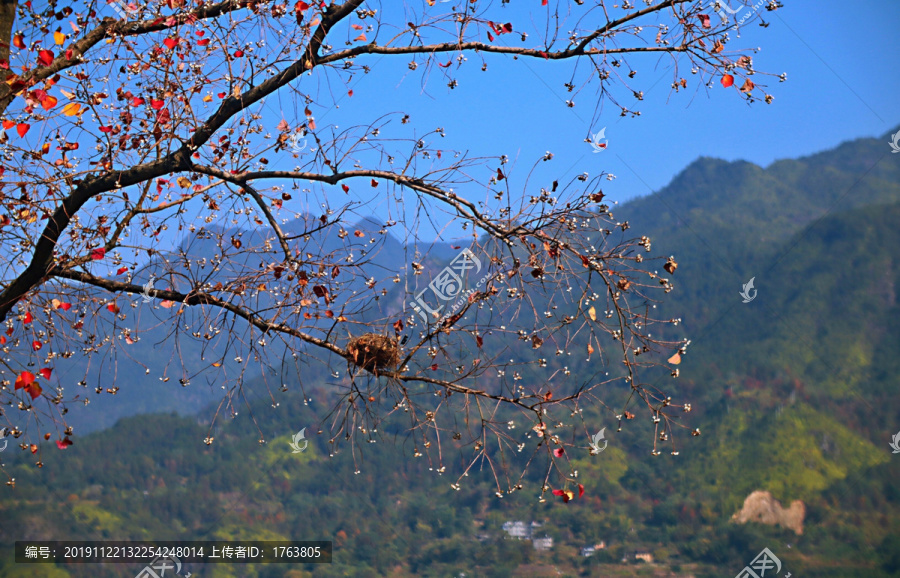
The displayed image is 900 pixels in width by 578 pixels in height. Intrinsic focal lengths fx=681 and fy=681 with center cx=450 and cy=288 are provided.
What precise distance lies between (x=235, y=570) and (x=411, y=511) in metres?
21.9

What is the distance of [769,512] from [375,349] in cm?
6501

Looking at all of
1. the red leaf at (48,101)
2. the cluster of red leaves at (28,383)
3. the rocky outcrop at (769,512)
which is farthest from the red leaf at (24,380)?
the rocky outcrop at (769,512)

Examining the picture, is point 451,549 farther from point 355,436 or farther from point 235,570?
point 355,436

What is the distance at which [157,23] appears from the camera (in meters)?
4.85

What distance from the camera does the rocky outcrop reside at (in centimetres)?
5788

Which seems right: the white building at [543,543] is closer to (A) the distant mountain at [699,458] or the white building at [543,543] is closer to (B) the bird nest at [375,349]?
(A) the distant mountain at [699,458]

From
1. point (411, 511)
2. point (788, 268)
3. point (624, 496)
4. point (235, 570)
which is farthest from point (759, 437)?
point (235, 570)

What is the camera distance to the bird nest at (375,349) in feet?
15.0

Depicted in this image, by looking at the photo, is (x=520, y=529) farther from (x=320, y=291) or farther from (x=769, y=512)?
(x=320, y=291)

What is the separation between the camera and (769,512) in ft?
196

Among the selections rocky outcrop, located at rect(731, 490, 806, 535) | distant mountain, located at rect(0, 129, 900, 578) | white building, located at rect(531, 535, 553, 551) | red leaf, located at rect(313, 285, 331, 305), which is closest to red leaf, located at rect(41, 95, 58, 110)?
red leaf, located at rect(313, 285, 331, 305)

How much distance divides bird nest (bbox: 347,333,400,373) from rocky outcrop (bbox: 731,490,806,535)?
6238 cm

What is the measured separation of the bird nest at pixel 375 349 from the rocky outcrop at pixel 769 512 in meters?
62.4
